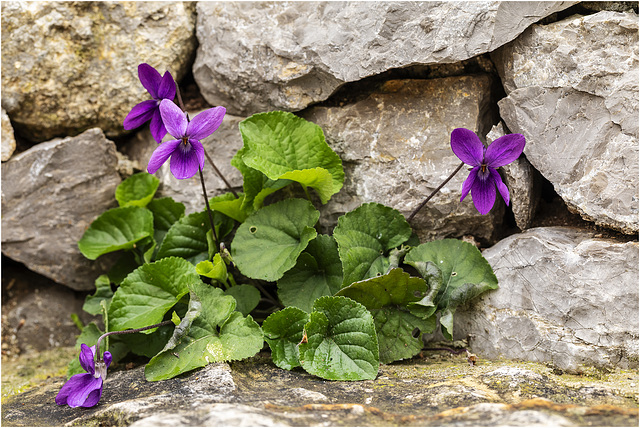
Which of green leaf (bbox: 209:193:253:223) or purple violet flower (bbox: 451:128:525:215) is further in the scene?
green leaf (bbox: 209:193:253:223)

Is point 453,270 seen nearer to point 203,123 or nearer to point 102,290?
point 203,123

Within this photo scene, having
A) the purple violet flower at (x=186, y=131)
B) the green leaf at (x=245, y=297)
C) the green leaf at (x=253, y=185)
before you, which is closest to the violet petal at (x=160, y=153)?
the purple violet flower at (x=186, y=131)

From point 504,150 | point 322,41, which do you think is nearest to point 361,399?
point 504,150

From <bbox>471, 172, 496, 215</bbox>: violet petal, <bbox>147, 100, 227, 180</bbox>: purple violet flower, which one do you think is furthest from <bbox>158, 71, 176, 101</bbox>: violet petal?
<bbox>471, 172, 496, 215</bbox>: violet petal

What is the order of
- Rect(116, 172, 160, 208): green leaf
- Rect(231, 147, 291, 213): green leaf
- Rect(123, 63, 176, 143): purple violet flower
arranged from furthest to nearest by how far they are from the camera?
1. Rect(116, 172, 160, 208): green leaf
2. Rect(231, 147, 291, 213): green leaf
3. Rect(123, 63, 176, 143): purple violet flower

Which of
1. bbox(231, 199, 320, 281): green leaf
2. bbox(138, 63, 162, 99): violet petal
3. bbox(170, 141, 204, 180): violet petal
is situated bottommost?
bbox(231, 199, 320, 281): green leaf

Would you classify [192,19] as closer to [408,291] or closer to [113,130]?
[113,130]

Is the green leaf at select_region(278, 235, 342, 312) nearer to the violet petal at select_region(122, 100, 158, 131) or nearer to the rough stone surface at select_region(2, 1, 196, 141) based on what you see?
the violet petal at select_region(122, 100, 158, 131)
